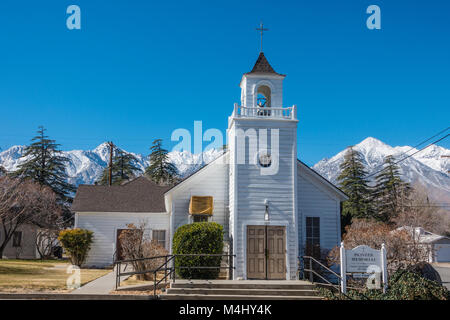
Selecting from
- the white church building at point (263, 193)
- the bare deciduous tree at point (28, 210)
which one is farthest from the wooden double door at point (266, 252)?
the bare deciduous tree at point (28, 210)

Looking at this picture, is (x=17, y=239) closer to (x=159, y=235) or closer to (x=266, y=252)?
(x=159, y=235)

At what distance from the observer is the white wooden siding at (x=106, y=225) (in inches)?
1032

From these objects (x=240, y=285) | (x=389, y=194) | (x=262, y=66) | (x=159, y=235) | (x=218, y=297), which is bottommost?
(x=218, y=297)

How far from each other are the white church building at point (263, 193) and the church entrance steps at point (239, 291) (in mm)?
2200

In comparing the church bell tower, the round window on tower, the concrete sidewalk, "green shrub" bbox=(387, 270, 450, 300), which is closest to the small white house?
the concrete sidewalk

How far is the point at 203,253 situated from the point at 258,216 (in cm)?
269

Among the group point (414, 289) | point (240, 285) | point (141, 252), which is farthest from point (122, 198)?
point (414, 289)

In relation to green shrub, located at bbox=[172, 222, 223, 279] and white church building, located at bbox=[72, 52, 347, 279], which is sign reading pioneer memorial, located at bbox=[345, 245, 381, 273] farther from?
green shrub, located at bbox=[172, 222, 223, 279]

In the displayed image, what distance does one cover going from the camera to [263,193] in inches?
718

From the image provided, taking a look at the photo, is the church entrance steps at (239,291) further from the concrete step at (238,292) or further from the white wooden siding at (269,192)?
the white wooden siding at (269,192)

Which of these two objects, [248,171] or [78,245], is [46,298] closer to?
[248,171]

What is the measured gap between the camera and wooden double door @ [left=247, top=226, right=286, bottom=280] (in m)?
17.8

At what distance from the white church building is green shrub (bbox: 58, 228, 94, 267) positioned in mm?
6748

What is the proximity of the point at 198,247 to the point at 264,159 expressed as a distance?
4.48 metres
